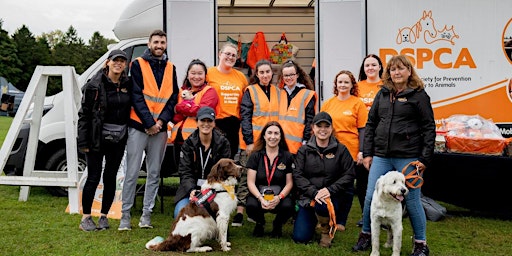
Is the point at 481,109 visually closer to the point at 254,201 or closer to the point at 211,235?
the point at 254,201

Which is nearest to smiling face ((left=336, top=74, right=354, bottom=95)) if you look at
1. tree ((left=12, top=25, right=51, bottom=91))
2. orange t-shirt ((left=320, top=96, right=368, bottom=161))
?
orange t-shirt ((left=320, top=96, right=368, bottom=161))

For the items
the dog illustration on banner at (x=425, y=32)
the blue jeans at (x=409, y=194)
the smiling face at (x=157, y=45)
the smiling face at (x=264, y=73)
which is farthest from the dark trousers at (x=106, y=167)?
the dog illustration on banner at (x=425, y=32)

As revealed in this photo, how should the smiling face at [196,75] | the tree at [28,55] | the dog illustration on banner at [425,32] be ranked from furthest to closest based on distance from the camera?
the tree at [28,55]
the dog illustration on banner at [425,32]
the smiling face at [196,75]

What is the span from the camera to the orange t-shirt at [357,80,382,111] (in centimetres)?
523

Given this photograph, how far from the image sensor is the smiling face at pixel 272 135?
4645mm

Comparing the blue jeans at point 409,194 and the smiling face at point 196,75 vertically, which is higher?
the smiling face at point 196,75

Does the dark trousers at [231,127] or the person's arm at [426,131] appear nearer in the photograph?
the person's arm at [426,131]

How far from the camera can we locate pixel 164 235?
480cm

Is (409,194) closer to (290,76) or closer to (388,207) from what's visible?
(388,207)

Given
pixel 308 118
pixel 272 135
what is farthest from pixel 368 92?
pixel 272 135

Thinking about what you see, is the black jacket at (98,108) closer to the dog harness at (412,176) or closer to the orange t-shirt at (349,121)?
the orange t-shirt at (349,121)

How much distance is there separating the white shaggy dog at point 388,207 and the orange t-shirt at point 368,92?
1431 mm

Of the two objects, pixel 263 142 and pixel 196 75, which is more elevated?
pixel 196 75

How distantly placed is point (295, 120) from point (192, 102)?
100 cm
